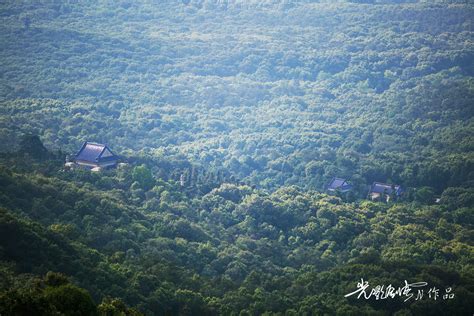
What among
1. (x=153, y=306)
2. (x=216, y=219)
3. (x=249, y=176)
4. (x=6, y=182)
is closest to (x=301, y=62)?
(x=249, y=176)

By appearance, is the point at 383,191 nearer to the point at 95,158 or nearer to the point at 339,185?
the point at 339,185

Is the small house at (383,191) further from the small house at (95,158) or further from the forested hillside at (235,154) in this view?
the small house at (95,158)

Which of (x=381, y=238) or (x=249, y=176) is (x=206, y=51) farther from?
(x=381, y=238)

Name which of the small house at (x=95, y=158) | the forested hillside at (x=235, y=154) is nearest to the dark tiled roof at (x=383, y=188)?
the forested hillside at (x=235, y=154)

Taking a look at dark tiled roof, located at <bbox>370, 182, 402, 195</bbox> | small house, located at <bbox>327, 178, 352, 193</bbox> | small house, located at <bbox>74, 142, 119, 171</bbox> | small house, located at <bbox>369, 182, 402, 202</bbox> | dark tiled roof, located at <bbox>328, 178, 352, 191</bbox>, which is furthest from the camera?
dark tiled roof, located at <bbox>328, 178, 352, 191</bbox>

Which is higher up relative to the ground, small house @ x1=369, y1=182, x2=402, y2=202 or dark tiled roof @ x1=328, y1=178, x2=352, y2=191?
small house @ x1=369, y1=182, x2=402, y2=202

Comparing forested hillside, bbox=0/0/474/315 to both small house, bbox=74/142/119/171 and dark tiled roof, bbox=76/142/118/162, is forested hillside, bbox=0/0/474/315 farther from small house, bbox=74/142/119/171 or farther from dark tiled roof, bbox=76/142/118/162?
dark tiled roof, bbox=76/142/118/162

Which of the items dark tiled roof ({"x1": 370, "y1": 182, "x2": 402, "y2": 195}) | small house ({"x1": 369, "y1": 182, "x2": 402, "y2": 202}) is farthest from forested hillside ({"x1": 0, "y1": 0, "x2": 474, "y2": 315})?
dark tiled roof ({"x1": 370, "y1": 182, "x2": 402, "y2": 195})
